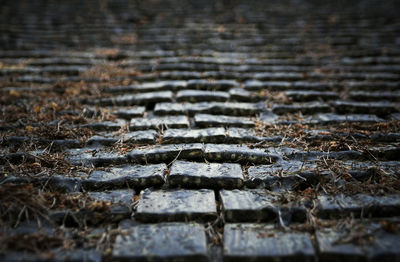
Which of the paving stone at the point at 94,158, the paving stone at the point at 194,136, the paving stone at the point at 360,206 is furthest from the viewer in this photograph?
the paving stone at the point at 194,136

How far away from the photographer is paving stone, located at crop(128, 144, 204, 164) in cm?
162

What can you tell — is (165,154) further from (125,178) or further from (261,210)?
(261,210)

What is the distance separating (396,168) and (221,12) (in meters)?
3.58

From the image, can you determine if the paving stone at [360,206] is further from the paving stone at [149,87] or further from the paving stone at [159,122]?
the paving stone at [149,87]

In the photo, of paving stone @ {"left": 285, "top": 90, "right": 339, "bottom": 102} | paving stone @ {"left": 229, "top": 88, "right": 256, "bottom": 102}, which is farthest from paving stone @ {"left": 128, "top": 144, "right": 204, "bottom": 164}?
paving stone @ {"left": 285, "top": 90, "right": 339, "bottom": 102}

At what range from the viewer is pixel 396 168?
1511 mm

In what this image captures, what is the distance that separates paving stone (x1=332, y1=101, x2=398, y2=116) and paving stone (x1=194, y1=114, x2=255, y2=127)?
776 mm

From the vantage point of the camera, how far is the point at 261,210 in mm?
1266

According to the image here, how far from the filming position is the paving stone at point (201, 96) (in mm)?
2332

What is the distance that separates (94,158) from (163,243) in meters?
0.74

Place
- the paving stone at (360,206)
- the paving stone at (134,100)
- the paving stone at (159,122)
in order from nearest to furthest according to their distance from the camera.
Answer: the paving stone at (360,206) < the paving stone at (159,122) < the paving stone at (134,100)

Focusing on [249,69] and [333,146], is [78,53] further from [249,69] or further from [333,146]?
[333,146]

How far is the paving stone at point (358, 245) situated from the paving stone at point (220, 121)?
0.97 metres

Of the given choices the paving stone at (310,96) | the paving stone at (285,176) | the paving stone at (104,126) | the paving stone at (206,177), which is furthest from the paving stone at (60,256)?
the paving stone at (310,96)
